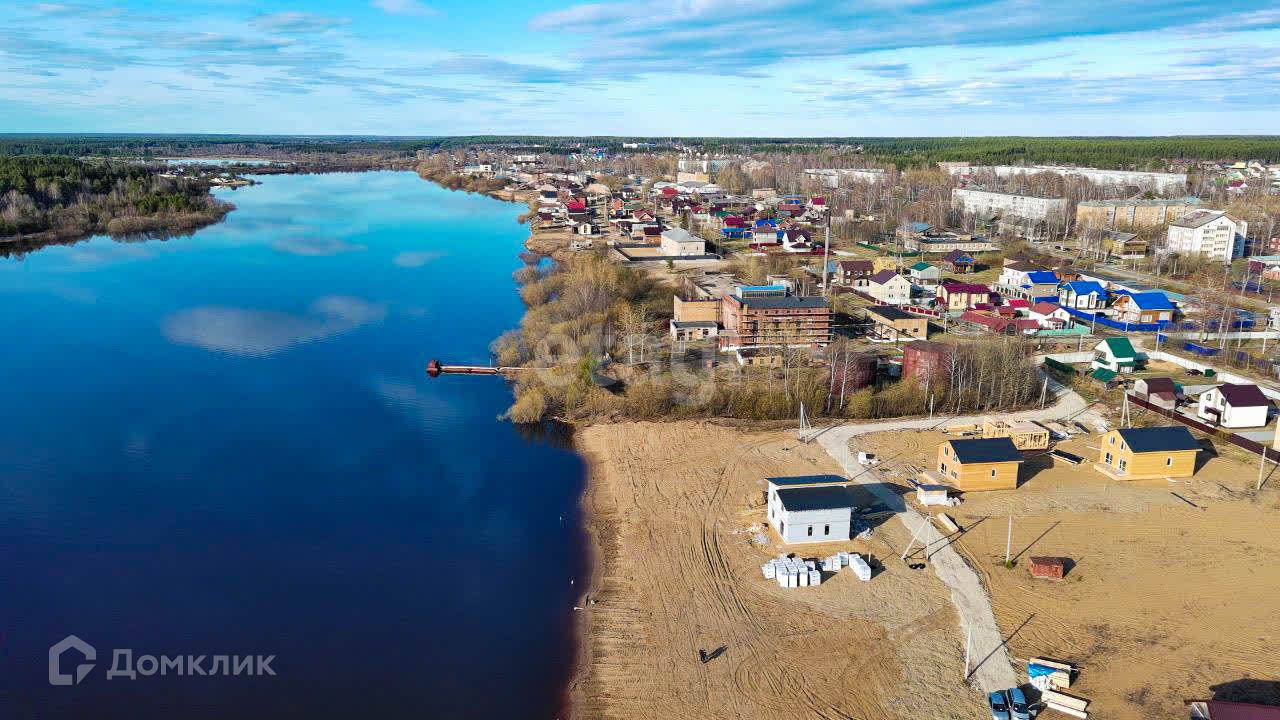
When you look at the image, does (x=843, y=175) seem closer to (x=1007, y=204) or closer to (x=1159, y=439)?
(x=1007, y=204)

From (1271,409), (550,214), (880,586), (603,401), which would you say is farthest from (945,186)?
(880,586)

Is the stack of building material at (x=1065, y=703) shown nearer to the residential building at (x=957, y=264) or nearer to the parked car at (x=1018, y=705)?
the parked car at (x=1018, y=705)

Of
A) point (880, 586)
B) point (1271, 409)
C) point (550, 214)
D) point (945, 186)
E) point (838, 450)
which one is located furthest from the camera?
point (945, 186)

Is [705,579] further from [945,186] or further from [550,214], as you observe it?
[945,186]

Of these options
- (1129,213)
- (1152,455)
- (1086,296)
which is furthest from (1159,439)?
(1129,213)

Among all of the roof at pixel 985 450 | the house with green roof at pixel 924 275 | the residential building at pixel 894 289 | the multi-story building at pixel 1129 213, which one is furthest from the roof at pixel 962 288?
the multi-story building at pixel 1129 213

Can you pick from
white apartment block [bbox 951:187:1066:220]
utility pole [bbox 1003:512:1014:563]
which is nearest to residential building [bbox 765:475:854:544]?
utility pole [bbox 1003:512:1014:563]
